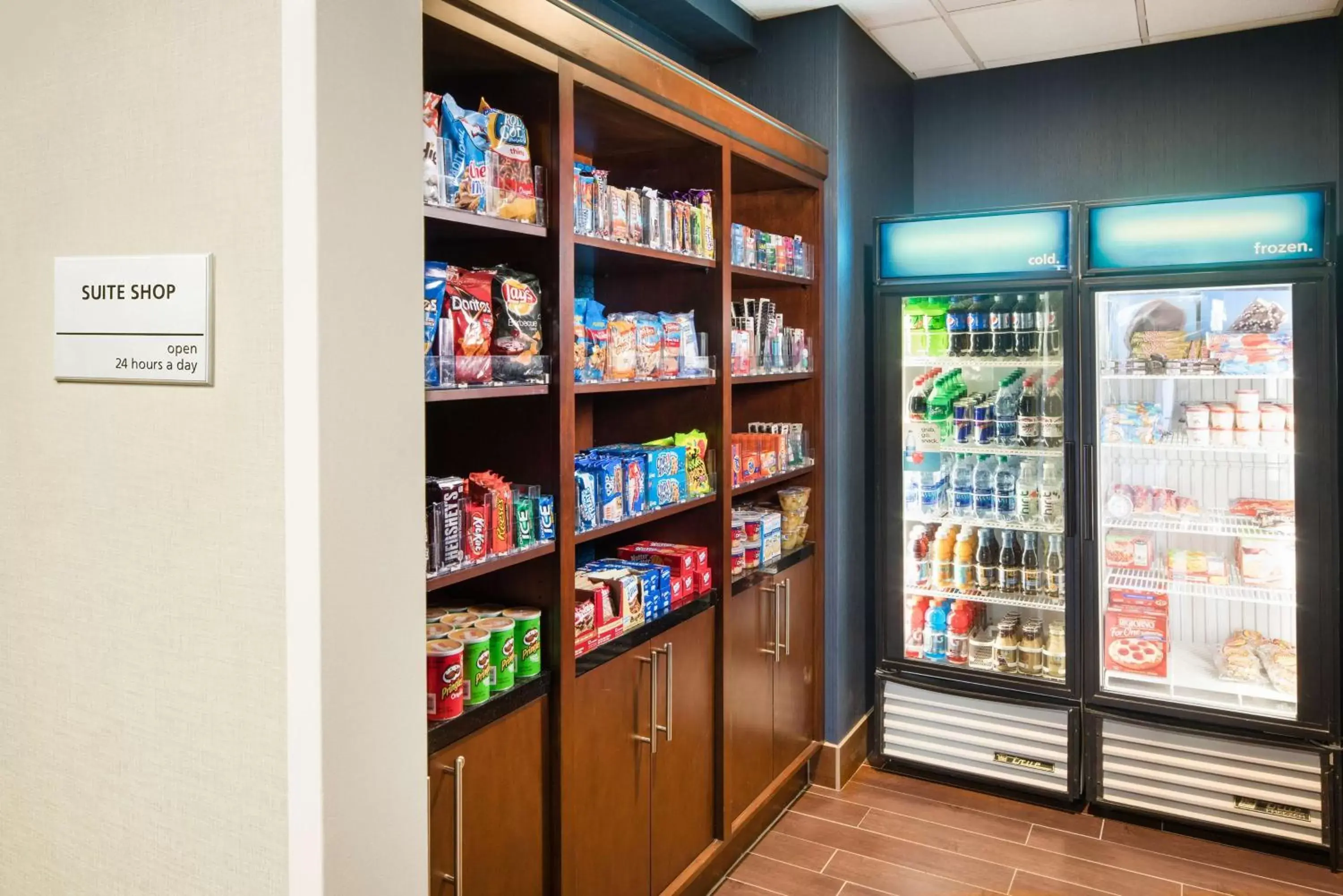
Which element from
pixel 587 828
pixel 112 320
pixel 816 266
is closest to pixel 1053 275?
pixel 816 266

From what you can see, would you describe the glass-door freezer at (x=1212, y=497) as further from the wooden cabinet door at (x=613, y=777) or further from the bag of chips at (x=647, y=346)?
the wooden cabinet door at (x=613, y=777)

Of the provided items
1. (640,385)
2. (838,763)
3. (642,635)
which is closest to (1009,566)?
(838,763)

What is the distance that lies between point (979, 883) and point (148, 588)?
9.09ft

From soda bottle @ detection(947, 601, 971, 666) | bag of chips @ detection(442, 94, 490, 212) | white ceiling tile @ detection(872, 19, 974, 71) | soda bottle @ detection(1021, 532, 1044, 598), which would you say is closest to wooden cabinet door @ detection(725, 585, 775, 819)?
soda bottle @ detection(947, 601, 971, 666)

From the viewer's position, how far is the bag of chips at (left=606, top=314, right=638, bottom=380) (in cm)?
258

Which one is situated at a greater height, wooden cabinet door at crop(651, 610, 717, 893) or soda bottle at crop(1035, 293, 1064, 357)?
soda bottle at crop(1035, 293, 1064, 357)

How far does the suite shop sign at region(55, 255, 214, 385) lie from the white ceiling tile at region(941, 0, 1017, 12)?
3.15m

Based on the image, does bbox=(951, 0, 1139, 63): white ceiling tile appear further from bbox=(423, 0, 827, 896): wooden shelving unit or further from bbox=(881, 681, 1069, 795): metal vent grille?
bbox=(881, 681, 1069, 795): metal vent grille

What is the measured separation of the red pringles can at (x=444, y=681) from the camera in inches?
75.8

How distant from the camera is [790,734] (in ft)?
12.0

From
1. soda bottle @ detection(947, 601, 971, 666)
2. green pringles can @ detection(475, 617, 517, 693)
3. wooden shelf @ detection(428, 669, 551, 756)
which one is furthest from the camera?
soda bottle @ detection(947, 601, 971, 666)

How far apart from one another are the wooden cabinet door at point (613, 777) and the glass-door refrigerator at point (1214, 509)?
6.37 ft

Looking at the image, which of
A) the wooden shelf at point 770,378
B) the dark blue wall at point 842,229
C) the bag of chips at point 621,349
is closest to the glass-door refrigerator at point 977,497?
the dark blue wall at point 842,229

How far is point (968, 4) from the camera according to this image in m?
3.59
